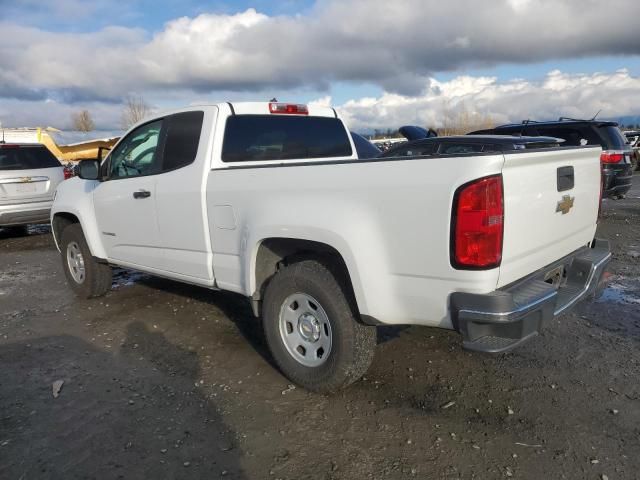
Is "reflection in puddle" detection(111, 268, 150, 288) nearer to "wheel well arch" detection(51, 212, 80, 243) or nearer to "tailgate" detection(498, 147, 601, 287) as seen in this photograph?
"wheel well arch" detection(51, 212, 80, 243)

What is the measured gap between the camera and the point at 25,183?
9.12 metres

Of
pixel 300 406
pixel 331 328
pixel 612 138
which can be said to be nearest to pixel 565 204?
pixel 331 328

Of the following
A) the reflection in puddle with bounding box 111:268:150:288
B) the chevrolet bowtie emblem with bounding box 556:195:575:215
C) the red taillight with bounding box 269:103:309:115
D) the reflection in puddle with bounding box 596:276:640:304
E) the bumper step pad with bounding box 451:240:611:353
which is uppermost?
the red taillight with bounding box 269:103:309:115

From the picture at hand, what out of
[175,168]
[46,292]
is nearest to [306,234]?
[175,168]

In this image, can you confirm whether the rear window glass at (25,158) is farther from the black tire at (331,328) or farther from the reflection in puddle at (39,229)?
the black tire at (331,328)

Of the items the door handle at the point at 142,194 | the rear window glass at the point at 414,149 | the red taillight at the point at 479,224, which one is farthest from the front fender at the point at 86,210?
the rear window glass at the point at 414,149

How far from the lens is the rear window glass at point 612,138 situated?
9.65 m

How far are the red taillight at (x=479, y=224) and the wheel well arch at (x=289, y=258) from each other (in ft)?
2.50

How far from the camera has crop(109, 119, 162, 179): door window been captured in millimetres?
4534

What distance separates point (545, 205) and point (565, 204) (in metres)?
0.33

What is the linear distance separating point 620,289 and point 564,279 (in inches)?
97.6

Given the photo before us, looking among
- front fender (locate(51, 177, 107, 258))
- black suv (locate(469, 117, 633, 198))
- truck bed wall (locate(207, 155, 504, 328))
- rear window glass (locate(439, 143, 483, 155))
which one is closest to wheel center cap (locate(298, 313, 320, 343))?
truck bed wall (locate(207, 155, 504, 328))

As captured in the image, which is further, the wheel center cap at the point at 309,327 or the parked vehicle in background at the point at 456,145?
the parked vehicle in background at the point at 456,145

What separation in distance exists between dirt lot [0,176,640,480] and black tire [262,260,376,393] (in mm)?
178
